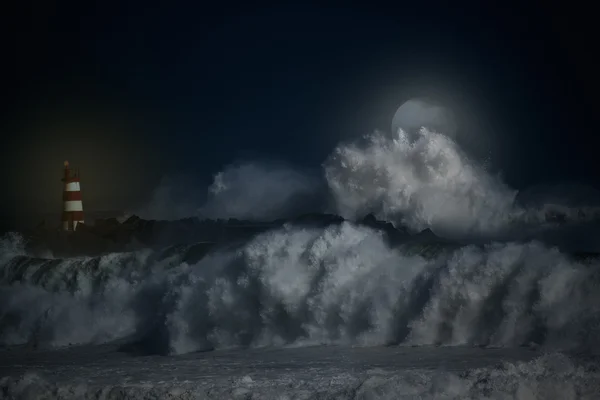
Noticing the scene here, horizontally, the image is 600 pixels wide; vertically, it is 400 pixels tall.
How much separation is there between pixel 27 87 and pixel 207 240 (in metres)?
3.37

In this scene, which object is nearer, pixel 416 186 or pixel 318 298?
pixel 318 298

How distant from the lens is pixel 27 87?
10.5 meters

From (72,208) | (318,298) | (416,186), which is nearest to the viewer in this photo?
(318,298)

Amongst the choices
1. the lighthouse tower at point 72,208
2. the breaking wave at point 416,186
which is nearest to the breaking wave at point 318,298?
the breaking wave at point 416,186

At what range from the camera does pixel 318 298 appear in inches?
263

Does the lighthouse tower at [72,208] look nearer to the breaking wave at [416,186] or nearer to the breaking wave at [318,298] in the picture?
the breaking wave at [318,298]

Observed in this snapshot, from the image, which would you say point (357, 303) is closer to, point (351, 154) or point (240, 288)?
point (240, 288)

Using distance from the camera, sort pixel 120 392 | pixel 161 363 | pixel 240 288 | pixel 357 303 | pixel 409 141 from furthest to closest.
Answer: pixel 409 141
pixel 240 288
pixel 357 303
pixel 161 363
pixel 120 392

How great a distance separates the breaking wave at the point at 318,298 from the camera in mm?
5746

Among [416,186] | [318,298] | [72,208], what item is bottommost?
[318,298]

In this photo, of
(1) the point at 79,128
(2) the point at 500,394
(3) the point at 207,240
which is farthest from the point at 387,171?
(2) the point at 500,394

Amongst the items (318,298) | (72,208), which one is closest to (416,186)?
(318,298)

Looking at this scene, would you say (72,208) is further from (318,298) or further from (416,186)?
(318,298)

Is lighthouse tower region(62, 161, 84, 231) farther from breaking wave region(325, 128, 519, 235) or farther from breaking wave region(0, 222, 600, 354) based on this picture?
breaking wave region(325, 128, 519, 235)
